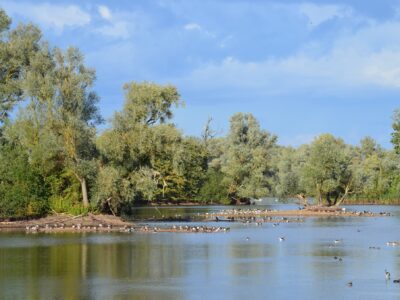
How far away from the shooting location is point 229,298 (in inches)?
1078

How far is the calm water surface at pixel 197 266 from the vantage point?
94.8ft

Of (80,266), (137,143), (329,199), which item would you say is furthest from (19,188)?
(329,199)

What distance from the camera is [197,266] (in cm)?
3706

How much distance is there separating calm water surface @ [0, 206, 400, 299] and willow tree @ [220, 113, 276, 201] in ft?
191

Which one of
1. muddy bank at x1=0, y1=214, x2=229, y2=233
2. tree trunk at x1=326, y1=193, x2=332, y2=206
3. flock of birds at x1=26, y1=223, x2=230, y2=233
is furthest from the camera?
tree trunk at x1=326, y1=193, x2=332, y2=206

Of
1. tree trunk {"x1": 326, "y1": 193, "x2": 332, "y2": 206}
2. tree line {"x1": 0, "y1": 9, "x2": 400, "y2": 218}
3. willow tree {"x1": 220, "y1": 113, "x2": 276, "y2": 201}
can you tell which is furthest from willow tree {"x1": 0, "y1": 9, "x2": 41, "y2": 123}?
willow tree {"x1": 220, "y1": 113, "x2": 276, "y2": 201}

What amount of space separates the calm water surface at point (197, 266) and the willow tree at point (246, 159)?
58.4m

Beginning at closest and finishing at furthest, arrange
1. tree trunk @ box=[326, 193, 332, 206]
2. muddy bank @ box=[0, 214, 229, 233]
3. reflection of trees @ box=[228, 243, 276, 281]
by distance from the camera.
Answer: reflection of trees @ box=[228, 243, 276, 281] → muddy bank @ box=[0, 214, 229, 233] → tree trunk @ box=[326, 193, 332, 206]

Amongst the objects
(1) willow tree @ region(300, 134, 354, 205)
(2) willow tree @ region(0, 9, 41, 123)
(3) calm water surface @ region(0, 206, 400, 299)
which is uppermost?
(2) willow tree @ region(0, 9, 41, 123)

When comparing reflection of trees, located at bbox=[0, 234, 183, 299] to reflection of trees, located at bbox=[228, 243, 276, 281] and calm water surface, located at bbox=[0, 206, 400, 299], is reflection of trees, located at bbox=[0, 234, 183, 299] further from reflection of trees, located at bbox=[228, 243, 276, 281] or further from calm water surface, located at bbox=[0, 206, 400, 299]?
reflection of trees, located at bbox=[228, 243, 276, 281]

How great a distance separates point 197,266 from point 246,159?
268ft

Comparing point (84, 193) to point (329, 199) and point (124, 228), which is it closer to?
point (124, 228)

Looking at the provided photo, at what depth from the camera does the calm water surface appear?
28.9 metres

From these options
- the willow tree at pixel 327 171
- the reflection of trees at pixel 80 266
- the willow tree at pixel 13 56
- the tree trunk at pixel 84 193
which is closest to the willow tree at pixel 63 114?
the tree trunk at pixel 84 193
